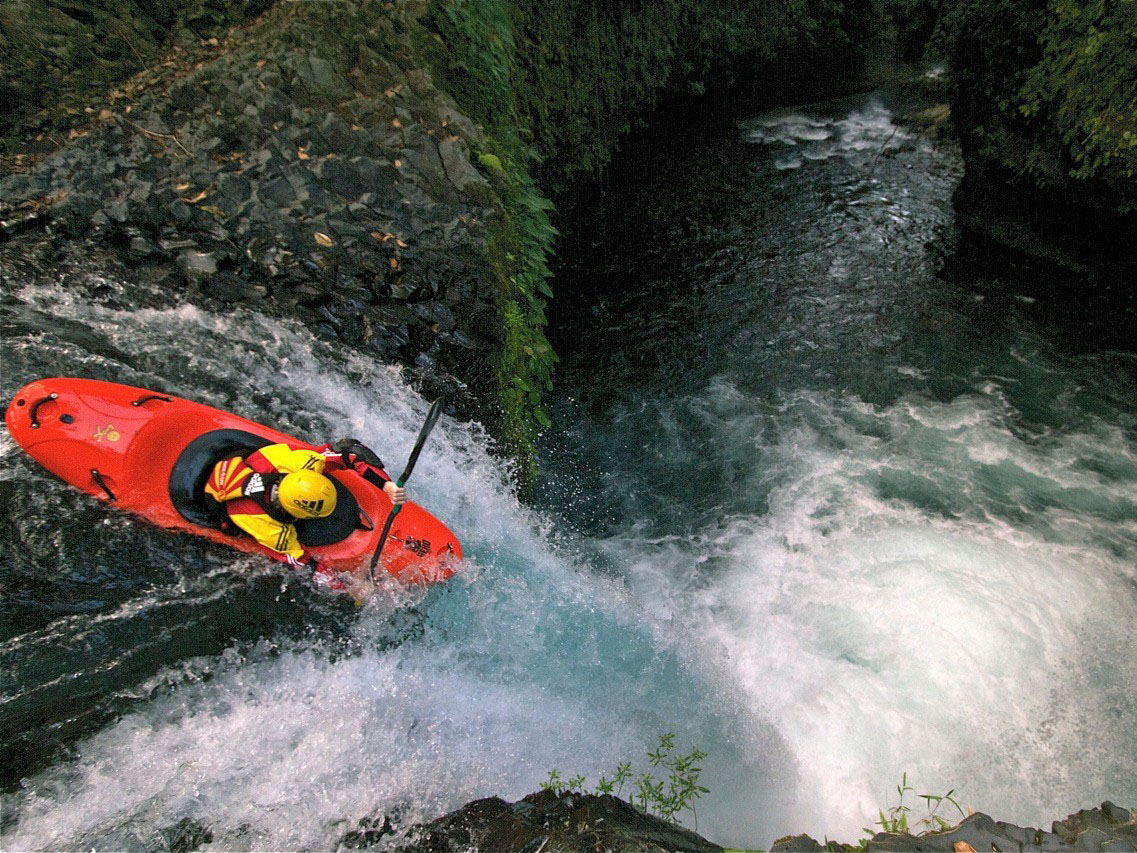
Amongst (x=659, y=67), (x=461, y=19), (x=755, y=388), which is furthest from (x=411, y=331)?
(x=659, y=67)

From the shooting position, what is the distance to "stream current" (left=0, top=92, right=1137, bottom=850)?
3.22 m

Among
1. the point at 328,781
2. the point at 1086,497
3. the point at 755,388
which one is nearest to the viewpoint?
the point at 328,781

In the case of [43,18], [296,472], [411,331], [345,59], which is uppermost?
[43,18]

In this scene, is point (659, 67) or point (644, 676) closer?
point (644, 676)

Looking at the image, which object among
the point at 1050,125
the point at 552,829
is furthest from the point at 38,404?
the point at 1050,125

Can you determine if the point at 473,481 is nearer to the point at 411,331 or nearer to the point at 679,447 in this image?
the point at 411,331

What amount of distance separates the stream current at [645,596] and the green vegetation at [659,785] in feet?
0.52

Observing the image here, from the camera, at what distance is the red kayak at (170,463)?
372 cm

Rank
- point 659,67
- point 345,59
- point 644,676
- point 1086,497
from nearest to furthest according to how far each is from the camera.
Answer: point 644,676, point 345,59, point 1086,497, point 659,67

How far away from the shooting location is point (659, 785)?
322cm

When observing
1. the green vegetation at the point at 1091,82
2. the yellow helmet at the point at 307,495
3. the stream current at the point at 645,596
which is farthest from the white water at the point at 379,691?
the green vegetation at the point at 1091,82

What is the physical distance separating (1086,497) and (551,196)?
6.47 meters

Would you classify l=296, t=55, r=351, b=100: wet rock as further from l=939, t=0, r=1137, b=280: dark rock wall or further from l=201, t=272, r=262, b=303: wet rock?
l=939, t=0, r=1137, b=280: dark rock wall

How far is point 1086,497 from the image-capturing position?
200 inches
